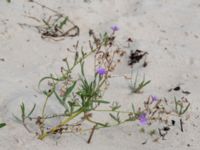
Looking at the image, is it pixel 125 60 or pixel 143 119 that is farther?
pixel 125 60

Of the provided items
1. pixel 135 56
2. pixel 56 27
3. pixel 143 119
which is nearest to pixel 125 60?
pixel 135 56

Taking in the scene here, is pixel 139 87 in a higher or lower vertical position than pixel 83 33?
lower

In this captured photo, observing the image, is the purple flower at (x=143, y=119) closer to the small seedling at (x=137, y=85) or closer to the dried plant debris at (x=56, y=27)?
the small seedling at (x=137, y=85)

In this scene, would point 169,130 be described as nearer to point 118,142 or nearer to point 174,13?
point 118,142

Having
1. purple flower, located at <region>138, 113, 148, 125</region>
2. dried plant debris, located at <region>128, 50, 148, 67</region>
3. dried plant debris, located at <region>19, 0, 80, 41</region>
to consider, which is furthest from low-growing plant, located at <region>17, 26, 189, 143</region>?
dried plant debris, located at <region>19, 0, 80, 41</region>

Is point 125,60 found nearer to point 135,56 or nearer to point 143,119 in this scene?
point 135,56

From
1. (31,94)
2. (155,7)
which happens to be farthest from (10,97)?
(155,7)
